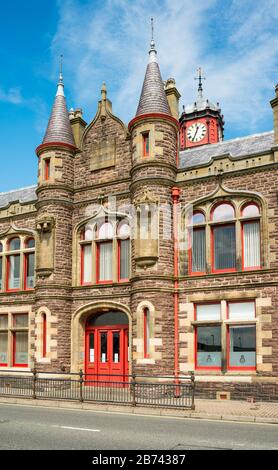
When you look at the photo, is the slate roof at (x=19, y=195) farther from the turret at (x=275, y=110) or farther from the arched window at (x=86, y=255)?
the turret at (x=275, y=110)

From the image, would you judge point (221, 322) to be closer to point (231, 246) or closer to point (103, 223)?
point (231, 246)

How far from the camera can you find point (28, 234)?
24031mm

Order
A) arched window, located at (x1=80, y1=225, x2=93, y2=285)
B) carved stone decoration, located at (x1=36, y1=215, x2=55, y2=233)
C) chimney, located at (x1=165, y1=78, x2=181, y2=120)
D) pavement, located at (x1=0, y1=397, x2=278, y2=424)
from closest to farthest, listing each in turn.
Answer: pavement, located at (x1=0, y1=397, x2=278, y2=424) → chimney, located at (x1=165, y1=78, x2=181, y2=120) → carved stone decoration, located at (x1=36, y1=215, x2=55, y2=233) → arched window, located at (x1=80, y1=225, x2=93, y2=285)

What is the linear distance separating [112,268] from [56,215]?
3.43 meters

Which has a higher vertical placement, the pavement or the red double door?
the red double door

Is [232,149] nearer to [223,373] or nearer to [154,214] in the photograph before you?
[154,214]

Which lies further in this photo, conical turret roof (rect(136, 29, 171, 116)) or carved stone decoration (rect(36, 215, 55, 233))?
carved stone decoration (rect(36, 215, 55, 233))

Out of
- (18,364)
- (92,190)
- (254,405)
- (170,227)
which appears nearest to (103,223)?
(92,190)

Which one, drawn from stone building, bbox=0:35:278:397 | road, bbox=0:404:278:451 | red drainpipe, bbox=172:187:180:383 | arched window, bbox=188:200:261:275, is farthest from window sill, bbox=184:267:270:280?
road, bbox=0:404:278:451

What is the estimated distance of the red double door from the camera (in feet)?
68.8

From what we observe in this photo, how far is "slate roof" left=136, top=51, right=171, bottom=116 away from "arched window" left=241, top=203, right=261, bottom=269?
536 centimetres

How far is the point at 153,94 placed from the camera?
813 inches

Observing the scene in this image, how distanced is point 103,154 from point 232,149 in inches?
217

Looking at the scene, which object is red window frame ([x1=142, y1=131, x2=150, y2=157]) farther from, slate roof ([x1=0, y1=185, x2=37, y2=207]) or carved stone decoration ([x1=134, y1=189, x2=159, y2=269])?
slate roof ([x1=0, y1=185, x2=37, y2=207])
